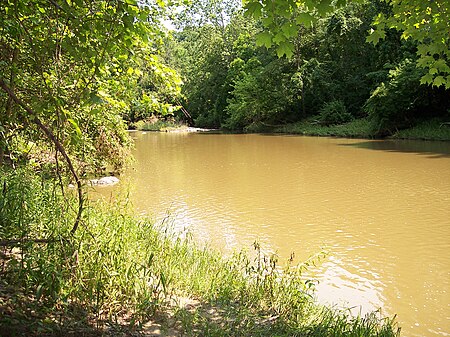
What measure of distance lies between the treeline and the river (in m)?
8.75

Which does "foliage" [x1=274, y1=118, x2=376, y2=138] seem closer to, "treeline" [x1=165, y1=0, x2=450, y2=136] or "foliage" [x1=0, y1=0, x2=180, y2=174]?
"treeline" [x1=165, y1=0, x2=450, y2=136]

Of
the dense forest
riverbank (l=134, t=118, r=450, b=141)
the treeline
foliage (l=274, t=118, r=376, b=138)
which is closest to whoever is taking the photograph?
the dense forest

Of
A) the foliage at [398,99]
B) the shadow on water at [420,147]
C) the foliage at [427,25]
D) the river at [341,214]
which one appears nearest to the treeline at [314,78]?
the foliage at [398,99]

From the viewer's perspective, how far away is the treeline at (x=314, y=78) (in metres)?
26.8

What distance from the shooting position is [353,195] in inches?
448

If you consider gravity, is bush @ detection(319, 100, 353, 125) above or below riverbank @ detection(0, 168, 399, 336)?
above

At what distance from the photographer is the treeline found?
26.8 metres

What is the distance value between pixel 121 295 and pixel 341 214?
710cm

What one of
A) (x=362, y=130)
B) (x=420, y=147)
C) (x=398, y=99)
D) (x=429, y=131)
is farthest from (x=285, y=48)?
(x=362, y=130)

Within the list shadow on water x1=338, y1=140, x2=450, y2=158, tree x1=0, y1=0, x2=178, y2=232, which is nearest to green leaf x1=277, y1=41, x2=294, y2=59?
tree x1=0, y1=0, x2=178, y2=232

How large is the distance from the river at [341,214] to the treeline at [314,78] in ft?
28.7

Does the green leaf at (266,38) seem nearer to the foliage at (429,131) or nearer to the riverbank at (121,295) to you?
the riverbank at (121,295)

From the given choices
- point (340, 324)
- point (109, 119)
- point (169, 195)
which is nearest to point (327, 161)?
point (169, 195)

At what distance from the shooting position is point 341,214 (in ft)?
31.2
